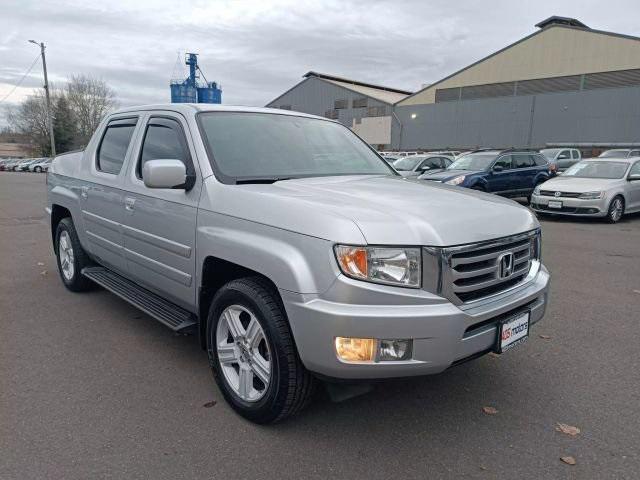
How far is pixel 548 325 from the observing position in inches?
180

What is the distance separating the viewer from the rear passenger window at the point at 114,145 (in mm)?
4348

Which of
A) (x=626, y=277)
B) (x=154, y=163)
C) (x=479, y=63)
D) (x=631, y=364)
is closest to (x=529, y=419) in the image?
(x=631, y=364)

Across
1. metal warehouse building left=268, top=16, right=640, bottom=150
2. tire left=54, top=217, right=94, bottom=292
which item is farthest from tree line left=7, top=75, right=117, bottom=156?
tire left=54, top=217, right=94, bottom=292

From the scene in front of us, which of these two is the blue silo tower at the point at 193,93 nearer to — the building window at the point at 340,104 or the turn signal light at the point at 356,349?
the turn signal light at the point at 356,349

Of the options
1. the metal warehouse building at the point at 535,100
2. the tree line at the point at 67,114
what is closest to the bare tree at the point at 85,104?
the tree line at the point at 67,114

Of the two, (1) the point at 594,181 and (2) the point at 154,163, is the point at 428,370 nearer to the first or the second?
(2) the point at 154,163

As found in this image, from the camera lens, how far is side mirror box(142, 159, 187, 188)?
120 inches

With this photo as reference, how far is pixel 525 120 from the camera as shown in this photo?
4156 centimetres

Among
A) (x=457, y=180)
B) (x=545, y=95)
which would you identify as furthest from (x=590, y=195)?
(x=545, y=95)

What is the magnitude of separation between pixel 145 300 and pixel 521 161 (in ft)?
44.6

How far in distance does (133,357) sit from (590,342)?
3.69 m

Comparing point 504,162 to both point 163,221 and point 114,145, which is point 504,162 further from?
point 163,221

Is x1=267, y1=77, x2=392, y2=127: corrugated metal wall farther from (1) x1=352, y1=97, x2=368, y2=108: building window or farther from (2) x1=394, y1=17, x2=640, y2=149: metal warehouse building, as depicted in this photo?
(2) x1=394, y1=17, x2=640, y2=149: metal warehouse building

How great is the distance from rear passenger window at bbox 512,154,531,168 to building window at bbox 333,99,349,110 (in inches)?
1659
